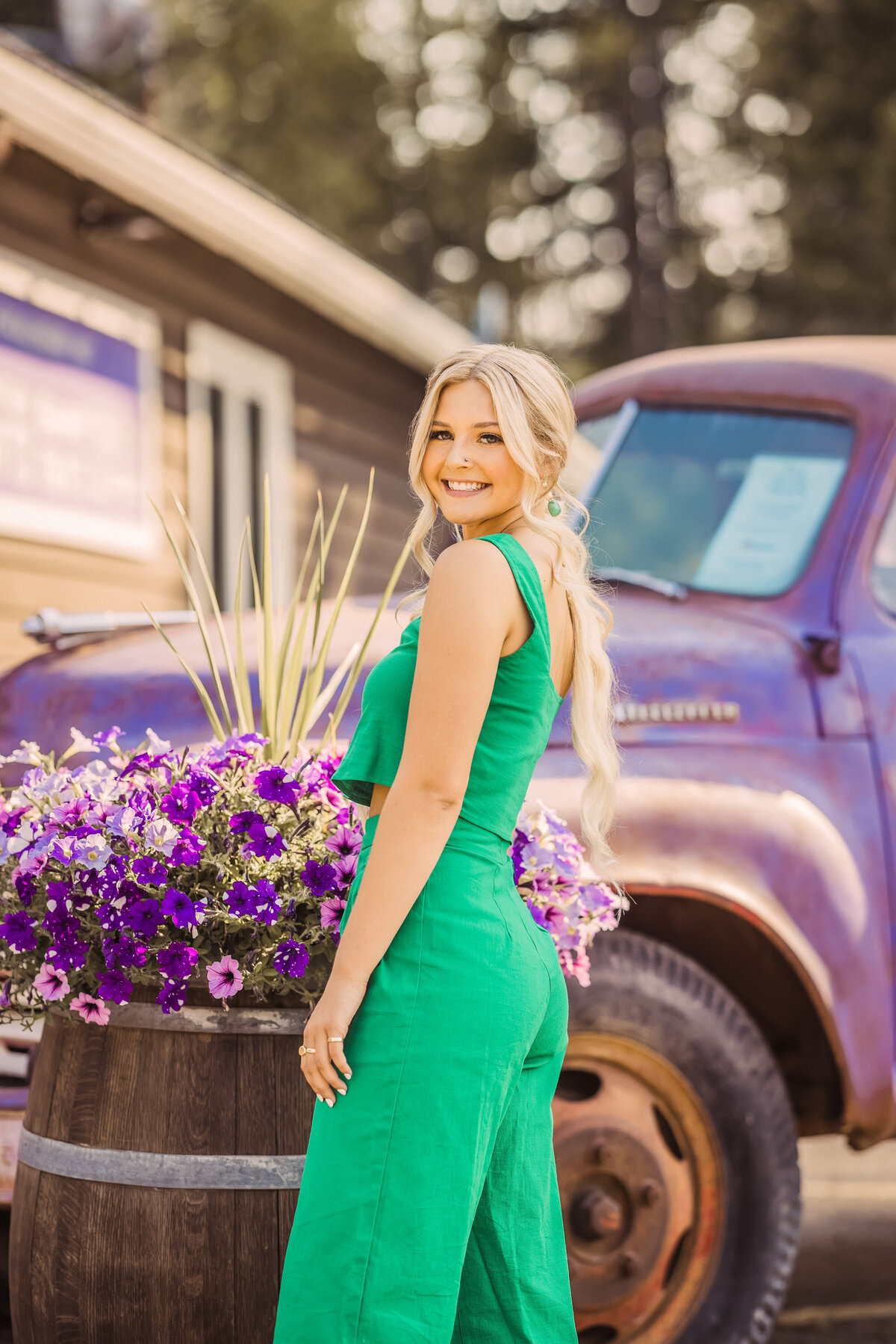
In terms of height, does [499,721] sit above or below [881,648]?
below

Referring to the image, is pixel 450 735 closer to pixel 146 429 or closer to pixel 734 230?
pixel 146 429

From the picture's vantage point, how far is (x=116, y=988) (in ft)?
7.60

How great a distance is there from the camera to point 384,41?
23.2 m

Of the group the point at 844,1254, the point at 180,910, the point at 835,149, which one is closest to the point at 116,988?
the point at 180,910

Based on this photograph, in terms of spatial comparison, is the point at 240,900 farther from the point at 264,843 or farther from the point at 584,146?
the point at 584,146

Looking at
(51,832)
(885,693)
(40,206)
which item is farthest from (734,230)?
(51,832)

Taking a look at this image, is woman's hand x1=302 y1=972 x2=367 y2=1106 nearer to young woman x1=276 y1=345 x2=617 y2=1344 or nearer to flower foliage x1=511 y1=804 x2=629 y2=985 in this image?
young woman x1=276 y1=345 x2=617 y2=1344

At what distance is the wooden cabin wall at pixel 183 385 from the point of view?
670 centimetres

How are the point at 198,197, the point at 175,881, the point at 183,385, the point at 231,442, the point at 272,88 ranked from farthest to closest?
the point at 272,88
the point at 231,442
the point at 183,385
the point at 198,197
the point at 175,881

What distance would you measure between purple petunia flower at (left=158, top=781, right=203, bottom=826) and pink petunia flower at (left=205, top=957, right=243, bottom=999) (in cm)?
25

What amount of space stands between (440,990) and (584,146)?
2259cm

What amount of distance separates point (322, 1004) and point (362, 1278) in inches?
13.7

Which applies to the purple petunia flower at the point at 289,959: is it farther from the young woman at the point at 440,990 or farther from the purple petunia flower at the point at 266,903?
the young woman at the point at 440,990

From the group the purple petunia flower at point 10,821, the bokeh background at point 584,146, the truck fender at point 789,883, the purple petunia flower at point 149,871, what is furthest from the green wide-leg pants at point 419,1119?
the bokeh background at point 584,146
